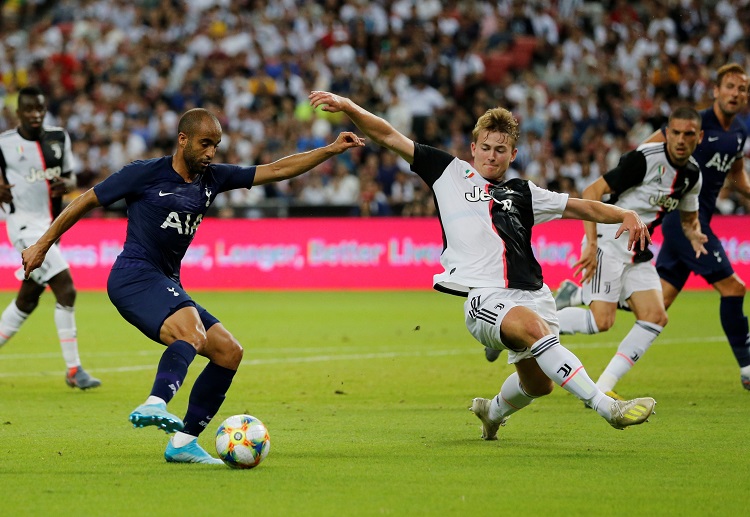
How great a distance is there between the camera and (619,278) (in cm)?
1000

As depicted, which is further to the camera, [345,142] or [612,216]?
[345,142]

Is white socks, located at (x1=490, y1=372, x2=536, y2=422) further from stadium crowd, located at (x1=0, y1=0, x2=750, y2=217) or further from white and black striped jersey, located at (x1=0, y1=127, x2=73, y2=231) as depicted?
stadium crowd, located at (x1=0, y1=0, x2=750, y2=217)

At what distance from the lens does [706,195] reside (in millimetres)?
11281

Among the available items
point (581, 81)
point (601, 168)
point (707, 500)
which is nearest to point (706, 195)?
point (707, 500)

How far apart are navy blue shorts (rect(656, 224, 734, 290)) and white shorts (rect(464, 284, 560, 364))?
3.69 m

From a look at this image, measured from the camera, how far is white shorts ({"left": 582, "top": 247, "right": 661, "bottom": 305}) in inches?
393

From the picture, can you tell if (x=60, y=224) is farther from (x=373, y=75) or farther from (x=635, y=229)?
(x=373, y=75)

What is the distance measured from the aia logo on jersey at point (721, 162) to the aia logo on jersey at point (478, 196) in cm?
417

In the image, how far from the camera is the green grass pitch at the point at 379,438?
5922 mm

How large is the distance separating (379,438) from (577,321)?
117 inches

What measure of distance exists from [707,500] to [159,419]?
2.83m

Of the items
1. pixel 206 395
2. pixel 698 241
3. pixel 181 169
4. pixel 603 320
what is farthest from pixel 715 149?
pixel 206 395

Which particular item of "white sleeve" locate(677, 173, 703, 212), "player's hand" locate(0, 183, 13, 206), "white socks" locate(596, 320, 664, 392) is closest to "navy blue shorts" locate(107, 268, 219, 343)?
"white socks" locate(596, 320, 664, 392)

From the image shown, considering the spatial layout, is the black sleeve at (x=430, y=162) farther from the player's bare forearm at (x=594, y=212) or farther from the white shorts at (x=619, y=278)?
the white shorts at (x=619, y=278)
